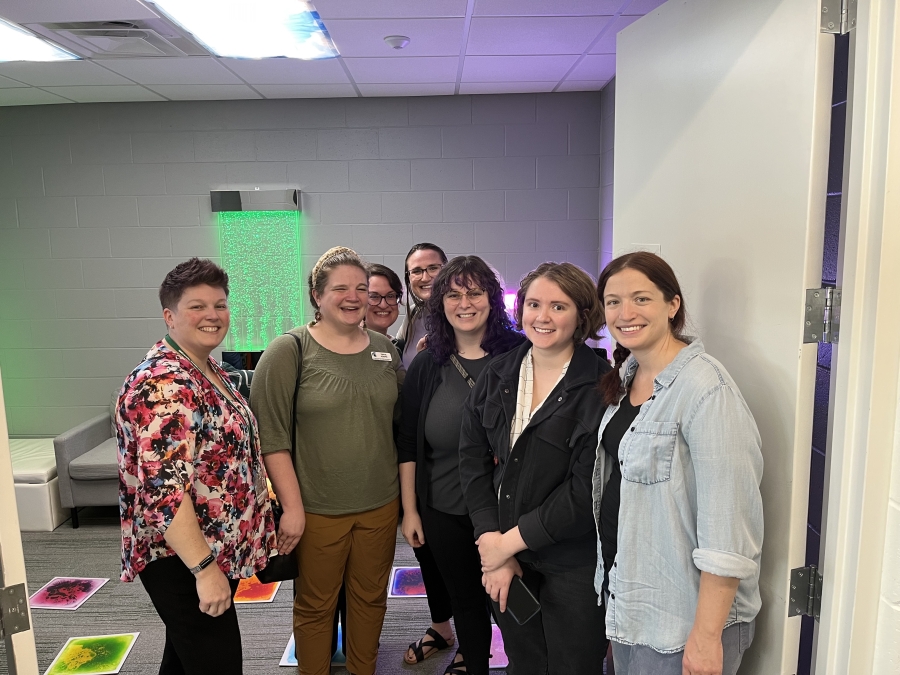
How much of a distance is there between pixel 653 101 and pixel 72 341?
434cm

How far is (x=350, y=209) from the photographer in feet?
14.9

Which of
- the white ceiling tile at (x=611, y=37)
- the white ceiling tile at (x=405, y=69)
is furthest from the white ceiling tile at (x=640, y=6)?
the white ceiling tile at (x=405, y=69)

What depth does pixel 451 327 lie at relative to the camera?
2.04 meters

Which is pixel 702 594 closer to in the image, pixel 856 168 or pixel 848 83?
pixel 856 168

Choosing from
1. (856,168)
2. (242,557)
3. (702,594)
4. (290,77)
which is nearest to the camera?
(856,168)

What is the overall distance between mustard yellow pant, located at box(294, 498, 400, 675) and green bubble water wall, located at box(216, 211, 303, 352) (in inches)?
105

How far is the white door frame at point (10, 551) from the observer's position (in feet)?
3.77

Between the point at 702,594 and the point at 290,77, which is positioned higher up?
the point at 290,77

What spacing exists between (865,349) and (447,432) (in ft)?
3.74

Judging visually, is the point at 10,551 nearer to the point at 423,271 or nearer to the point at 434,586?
the point at 434,586

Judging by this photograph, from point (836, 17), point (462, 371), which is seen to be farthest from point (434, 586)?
point (836, 17)

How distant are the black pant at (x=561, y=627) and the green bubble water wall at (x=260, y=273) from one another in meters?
3.22

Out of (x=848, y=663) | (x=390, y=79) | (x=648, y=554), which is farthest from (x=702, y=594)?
(x=390, y=79)

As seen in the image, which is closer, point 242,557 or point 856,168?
point 856,168
